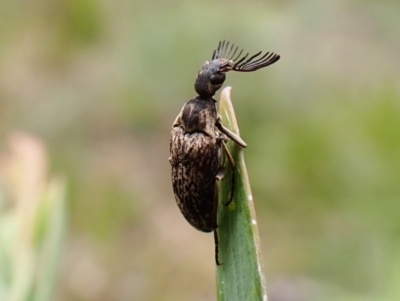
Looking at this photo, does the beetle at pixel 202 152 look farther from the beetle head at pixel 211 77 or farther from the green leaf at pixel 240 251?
the green leaf at pixel 240 251

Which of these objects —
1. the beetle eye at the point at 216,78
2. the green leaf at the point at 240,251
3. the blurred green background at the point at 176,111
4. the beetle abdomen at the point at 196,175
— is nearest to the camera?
the green leaf at the point at 240,251

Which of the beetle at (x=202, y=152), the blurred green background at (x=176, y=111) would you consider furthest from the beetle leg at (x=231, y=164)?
the blurred green background at (x=176, y=111)

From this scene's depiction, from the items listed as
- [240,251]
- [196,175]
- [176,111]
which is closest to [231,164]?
[196,175]

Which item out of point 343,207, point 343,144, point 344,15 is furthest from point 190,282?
point 344,15

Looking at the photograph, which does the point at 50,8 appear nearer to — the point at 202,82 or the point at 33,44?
the point at 33,44

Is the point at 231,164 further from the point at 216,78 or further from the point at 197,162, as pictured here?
the point at 216,78

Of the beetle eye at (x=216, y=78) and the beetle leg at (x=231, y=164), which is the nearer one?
the beetle leg at (x=231, y=164)
